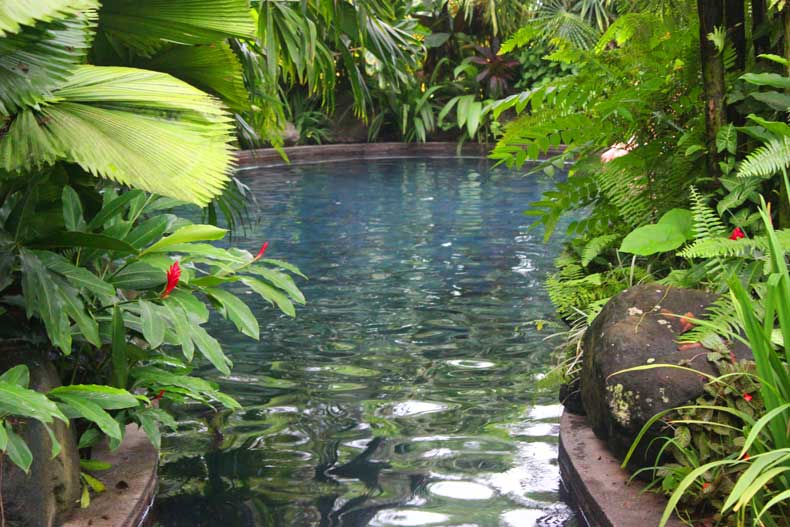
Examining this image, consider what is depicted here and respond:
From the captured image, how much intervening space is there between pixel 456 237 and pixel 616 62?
4.62 m

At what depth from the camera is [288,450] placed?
3799mm

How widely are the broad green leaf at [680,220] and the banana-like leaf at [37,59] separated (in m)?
2.22

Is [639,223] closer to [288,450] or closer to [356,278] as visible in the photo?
[288,450]

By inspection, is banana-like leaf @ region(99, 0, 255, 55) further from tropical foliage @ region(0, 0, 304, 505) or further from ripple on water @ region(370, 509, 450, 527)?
ripple on water @ region(370, 509, 450, 527)

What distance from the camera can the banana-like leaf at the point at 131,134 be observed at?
7.52 ft

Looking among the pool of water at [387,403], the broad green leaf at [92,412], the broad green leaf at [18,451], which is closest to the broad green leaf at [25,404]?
the broad green leaf at [18,451]

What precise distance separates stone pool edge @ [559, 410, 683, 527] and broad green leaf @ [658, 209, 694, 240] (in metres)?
0.82

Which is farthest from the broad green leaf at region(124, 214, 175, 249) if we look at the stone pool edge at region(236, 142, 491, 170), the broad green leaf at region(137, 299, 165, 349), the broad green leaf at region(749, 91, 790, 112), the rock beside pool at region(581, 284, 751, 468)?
the stone pool edge at region(236, 142, 491, 170)

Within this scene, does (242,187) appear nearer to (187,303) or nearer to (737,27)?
(187,303)

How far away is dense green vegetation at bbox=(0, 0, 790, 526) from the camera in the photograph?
2350 mm

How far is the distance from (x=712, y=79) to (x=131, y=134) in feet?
7.74

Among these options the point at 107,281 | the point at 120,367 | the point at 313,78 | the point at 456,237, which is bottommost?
the point at 456,237

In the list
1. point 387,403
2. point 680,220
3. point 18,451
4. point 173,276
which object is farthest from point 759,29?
point 18,451

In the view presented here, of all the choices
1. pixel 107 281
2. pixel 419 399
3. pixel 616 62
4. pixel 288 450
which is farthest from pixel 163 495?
pixel 616 62
